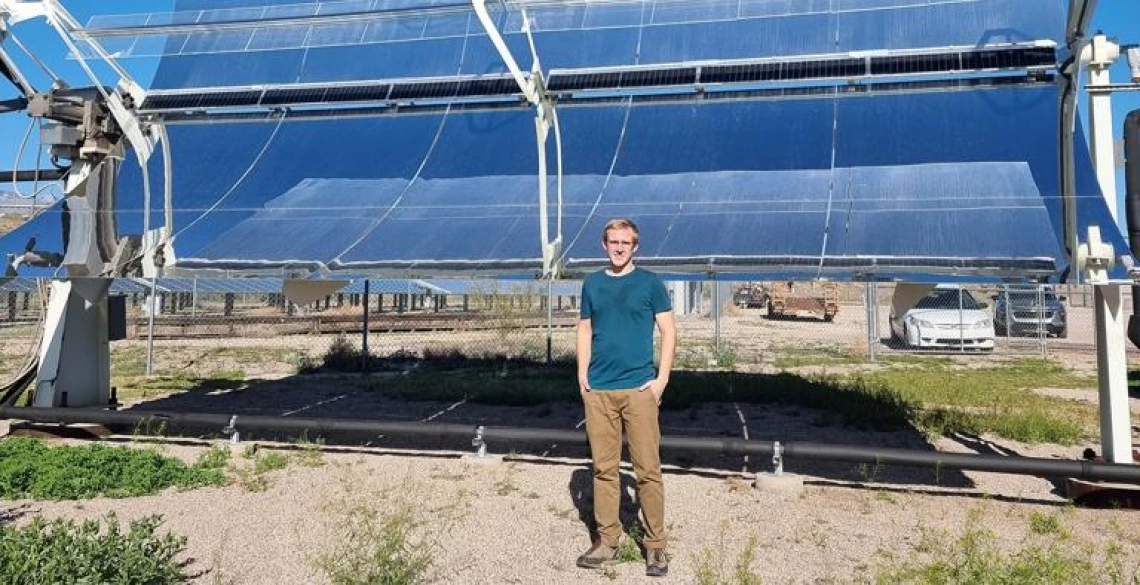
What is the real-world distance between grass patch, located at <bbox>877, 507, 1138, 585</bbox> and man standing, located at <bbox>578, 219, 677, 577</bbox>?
1.43 m

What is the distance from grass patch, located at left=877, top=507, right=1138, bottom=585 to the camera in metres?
4.64

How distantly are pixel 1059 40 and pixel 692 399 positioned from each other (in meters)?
6.50

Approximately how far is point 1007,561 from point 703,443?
2559 mm

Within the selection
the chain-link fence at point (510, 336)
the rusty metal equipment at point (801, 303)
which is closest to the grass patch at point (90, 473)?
the chain-link fence at point (510, 336)

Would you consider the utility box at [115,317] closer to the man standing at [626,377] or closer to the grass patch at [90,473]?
the grass patch at [90,473]

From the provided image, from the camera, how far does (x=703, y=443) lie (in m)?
7.16

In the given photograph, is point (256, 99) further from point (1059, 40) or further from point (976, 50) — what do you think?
point (1059, 40)

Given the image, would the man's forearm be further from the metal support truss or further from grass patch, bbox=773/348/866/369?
grass patch, bbox=773/348/866/369

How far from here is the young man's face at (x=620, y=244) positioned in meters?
5.03

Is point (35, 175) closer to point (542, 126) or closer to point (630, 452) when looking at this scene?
point (542, 126)

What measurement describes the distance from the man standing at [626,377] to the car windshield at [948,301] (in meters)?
19.9

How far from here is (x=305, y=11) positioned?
1044cm

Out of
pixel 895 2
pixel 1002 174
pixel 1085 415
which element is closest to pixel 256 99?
pixel 895 2

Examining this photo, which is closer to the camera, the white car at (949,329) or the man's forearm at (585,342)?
the man's forearm at (585,342)
